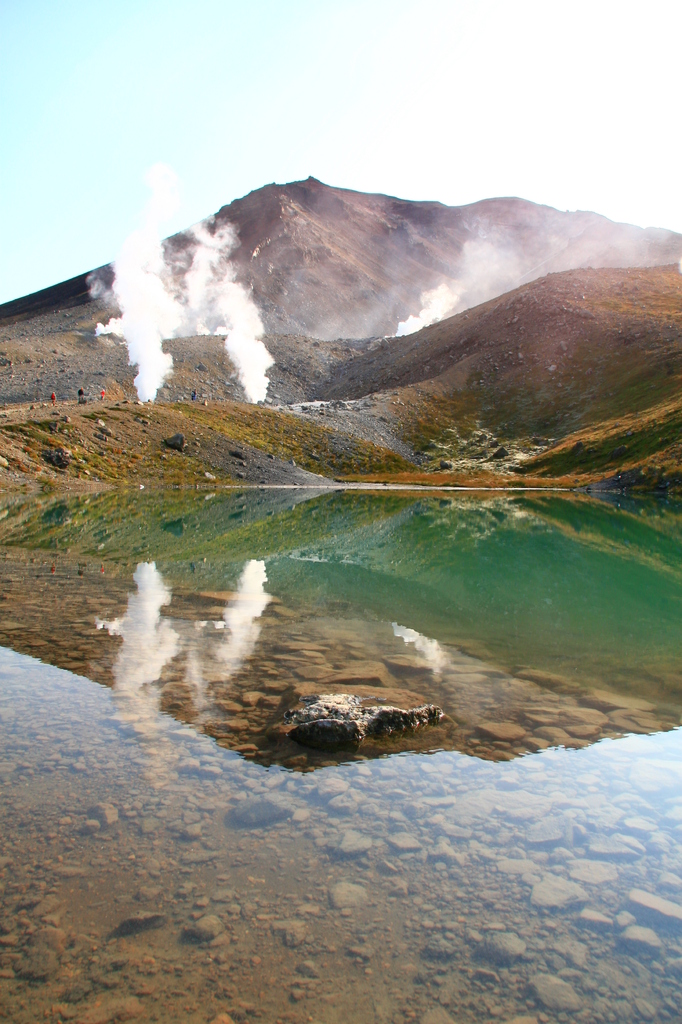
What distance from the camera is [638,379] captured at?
372ft

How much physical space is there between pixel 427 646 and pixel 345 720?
214 inches

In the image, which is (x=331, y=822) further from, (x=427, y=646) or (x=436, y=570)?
(x=436, y=570)

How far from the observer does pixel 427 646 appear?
1398cm

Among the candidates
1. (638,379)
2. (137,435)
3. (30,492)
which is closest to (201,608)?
(30,492)

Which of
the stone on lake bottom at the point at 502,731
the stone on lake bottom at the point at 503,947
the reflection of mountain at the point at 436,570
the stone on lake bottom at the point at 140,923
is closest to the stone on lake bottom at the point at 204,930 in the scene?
the stone on lake bottom at the point at 140,923

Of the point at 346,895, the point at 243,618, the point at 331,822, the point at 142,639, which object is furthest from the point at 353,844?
the point at 243,618

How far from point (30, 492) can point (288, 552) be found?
1401 inches

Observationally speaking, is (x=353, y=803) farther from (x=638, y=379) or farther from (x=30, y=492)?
(x=638, y=379)

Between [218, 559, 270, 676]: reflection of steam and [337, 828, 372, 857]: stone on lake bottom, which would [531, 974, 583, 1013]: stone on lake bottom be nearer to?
[337, 828, 372, 857]: stone on lake bottom

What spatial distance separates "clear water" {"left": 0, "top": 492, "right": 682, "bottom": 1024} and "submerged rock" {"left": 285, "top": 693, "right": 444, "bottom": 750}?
0.27 metres

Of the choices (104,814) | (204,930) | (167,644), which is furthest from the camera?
(167,644)

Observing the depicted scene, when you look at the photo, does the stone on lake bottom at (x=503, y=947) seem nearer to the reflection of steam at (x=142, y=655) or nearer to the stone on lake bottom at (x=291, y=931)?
the stone on lake bottom at (x=291, y=931)

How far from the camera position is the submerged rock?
8594 mm

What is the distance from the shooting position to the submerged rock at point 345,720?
8.59m
